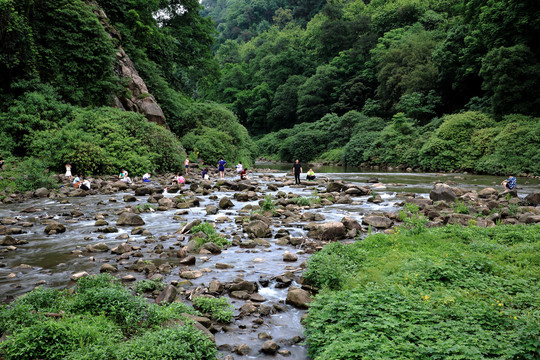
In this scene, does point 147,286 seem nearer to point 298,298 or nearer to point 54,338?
point 54,338

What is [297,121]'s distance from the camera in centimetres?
7306

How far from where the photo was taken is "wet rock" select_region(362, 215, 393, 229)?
429 inches

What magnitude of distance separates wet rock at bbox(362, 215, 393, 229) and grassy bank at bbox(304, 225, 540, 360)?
287cm

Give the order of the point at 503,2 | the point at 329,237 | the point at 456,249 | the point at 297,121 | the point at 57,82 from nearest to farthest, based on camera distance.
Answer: the point at 456,249 < the point at 329,237 < the point at 57,82 < the point at 503,2 < the point at 297,121

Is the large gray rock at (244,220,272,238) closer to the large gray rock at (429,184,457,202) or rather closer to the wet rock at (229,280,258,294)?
the wet rock at (229,280,258,294)

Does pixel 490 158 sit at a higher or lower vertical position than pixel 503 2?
lower

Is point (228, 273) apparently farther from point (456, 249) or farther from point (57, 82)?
point (57, 82)

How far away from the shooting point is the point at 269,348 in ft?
15.4

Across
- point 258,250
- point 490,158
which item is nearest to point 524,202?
point 258,250

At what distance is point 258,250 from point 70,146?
1607cm

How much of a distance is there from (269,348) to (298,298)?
142 cm

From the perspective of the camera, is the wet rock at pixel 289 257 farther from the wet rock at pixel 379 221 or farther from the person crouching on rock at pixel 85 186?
the person crouching on rock at pixel 85 186

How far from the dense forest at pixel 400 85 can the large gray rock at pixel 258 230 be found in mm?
23969

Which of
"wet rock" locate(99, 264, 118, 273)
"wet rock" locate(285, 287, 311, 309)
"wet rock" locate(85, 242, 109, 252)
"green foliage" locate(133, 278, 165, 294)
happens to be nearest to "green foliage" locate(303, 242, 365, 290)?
"wet rock" locate(285, 287, 311, 309)
